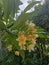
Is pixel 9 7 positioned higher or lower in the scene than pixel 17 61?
higher

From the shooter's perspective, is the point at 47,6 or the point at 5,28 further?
the point at 47,6

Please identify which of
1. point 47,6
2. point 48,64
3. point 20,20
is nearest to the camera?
point 20,20

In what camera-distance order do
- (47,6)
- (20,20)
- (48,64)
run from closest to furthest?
1. (20,20)
2. (48,64)
3. (47,6)

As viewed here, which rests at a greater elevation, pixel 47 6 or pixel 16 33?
pixel 16 33

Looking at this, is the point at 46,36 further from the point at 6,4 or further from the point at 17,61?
the point at 17,61

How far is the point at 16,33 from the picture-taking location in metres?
0.63

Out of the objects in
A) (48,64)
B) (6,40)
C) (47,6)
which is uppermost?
(6,40)

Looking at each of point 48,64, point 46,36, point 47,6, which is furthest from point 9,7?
point 47,6

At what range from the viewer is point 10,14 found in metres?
0.66

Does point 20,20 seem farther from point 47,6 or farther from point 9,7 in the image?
point 47,6

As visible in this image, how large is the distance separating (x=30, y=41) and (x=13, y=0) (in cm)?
12

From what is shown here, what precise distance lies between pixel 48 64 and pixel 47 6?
Answer: 1.57 m

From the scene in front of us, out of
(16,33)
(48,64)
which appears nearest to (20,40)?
(16,33)

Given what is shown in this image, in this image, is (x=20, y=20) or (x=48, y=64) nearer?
(x=20, y=20)
